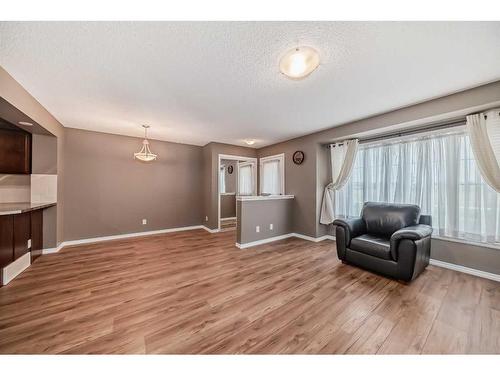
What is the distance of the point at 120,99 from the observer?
95.6 inches

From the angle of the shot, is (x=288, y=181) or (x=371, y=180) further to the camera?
(x=288, y=181)

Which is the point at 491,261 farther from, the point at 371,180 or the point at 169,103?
the point at 169,103

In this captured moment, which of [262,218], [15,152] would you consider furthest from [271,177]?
[15,152]

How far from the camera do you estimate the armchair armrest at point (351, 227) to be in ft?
8.91

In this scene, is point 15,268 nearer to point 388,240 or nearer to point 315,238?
point 315,238

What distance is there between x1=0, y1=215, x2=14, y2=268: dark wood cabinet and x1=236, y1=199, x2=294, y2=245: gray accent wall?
3164 mm

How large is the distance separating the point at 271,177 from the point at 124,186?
12.4ft

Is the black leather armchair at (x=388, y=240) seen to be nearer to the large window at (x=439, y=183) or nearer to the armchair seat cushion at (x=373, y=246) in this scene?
the armchair seat cushion at (x=373, y=246)

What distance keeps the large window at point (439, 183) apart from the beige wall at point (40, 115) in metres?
5.08

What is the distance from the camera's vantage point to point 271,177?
5.19 metres

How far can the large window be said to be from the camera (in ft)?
7.81
